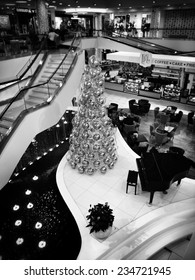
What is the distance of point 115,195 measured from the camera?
6.02 m

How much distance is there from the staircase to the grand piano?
3.98 meters

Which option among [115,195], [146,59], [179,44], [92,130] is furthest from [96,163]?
[179,44]

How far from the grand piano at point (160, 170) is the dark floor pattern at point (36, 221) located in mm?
2080

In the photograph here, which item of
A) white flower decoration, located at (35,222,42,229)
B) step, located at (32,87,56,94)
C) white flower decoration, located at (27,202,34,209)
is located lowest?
white flower decoration, located at (35,222,42,229)

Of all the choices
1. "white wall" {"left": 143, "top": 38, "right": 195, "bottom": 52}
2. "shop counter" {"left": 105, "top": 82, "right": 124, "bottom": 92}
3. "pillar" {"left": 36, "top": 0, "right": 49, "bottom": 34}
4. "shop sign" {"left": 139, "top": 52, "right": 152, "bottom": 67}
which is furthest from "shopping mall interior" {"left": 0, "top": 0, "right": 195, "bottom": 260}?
"shop counter" {"left": 105, "top": 82, "right": 124, "bottom": 92}

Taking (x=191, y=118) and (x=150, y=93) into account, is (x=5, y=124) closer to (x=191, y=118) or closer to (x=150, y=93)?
(x=191, y=118)

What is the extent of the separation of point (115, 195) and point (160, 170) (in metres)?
1.45

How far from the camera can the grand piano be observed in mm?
5262

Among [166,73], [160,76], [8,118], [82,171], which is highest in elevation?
[166,73]

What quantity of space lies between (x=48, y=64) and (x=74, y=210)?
747 cm

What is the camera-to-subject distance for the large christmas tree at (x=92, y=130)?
6.09 m

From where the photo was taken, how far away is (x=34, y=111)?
688cm

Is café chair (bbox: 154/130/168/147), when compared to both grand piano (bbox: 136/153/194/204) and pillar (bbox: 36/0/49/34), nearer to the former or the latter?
grand piano (bbox: 136/153/194/204)
